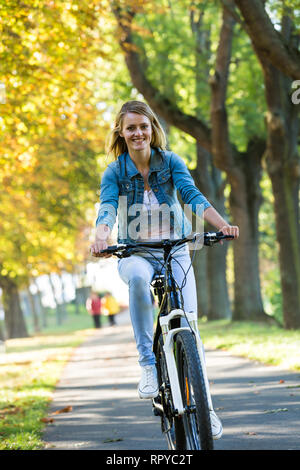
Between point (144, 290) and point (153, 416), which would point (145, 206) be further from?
point (153, 416)

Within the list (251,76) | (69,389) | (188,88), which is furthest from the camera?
(188,88)

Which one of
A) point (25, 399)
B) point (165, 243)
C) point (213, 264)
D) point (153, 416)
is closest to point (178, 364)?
point (165, 243)

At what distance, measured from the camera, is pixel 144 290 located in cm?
484

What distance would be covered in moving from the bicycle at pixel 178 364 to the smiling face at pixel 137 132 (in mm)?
776

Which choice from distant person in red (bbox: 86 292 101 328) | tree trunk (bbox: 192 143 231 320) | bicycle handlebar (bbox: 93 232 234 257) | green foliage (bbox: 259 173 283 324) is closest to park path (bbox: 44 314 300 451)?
bicycle handlebar (bbox: 93 232 234 257)

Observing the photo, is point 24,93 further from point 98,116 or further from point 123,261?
point 98,116

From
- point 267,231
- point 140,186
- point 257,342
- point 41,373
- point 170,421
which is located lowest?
point 41,373

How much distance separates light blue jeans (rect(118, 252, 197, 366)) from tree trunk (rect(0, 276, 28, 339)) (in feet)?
97.8

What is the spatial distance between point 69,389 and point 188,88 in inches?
523

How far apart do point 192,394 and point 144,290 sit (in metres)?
0.82

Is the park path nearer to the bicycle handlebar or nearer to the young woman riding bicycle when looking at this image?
the young woman riding bicycle

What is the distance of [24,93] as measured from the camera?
13.2 m

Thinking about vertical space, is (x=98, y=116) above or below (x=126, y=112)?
above
